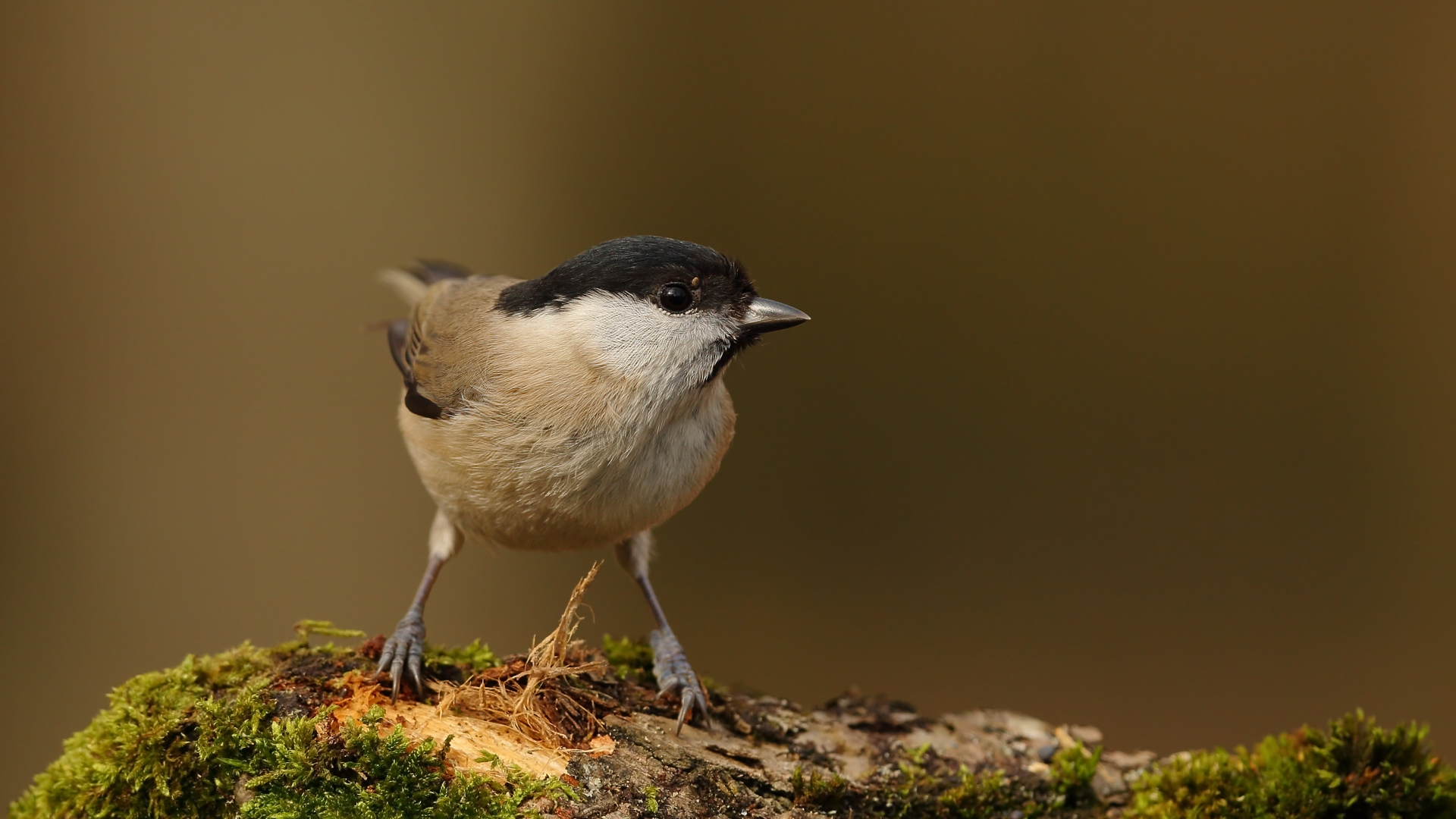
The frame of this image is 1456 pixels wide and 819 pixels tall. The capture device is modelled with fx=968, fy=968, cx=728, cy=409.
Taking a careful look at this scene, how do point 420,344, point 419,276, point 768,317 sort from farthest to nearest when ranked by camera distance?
point 419,276 → point 420,344 → point 768,317

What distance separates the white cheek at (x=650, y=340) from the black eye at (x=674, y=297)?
14 mm

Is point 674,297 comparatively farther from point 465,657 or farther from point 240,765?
point 240,765

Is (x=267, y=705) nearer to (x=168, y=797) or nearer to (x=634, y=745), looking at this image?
(x=168, y=797)

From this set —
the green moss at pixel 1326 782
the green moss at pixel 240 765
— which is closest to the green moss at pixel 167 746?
the green moss at pixel 240 765

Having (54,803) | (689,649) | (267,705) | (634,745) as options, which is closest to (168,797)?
(267,705)

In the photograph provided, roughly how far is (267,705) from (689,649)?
2749mm

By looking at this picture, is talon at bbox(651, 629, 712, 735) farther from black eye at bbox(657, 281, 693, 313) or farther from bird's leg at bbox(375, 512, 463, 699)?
black eye at bbox(657, 281, 693, 313)

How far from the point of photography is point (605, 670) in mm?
1965

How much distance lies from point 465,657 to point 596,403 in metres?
0.61

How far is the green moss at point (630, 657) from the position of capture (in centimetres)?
215

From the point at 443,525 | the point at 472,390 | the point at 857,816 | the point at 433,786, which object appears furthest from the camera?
the point at 443,525

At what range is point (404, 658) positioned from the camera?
5.95 feet

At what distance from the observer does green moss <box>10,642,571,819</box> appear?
1.49m

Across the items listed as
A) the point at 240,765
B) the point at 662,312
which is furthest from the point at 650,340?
the point at 240,765
